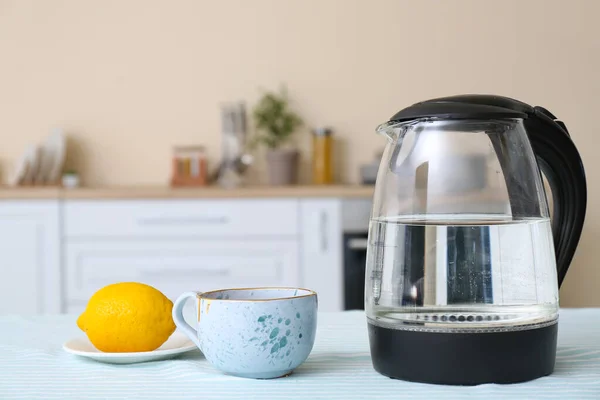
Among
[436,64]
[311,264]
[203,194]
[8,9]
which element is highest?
[8,9]

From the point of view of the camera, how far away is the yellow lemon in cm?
69

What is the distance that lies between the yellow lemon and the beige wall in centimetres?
245

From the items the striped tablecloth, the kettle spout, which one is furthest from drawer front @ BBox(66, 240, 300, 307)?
the kettle spout

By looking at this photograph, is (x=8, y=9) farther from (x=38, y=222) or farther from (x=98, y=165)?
(x=38, y=222)

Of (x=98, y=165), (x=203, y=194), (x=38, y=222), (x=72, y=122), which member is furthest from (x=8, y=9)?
(x=203, y=194)

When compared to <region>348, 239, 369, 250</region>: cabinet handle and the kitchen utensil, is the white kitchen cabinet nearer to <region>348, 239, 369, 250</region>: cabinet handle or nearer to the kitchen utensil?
the kitchen utensil

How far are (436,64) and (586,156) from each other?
0.71m

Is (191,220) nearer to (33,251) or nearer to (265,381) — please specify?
(33,251)

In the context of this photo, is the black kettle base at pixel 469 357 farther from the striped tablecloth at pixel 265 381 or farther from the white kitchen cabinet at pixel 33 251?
the white kitchen cabinet at pixel 33 251

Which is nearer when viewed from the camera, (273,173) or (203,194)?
(203,194)

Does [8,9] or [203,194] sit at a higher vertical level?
[8,9]

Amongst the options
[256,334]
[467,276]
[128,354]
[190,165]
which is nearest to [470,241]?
[467,276]

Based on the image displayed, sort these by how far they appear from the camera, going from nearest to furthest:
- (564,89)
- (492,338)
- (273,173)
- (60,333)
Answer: (492,338)
(60,333)
(273,173)
(564,89)

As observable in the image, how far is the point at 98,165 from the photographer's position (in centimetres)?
320
